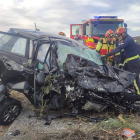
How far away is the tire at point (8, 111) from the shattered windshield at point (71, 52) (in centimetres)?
116

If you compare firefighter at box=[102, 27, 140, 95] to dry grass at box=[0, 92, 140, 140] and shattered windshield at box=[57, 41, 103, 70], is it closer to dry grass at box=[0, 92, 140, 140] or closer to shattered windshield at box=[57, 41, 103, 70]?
shattered windshield at box=[57, 41, 103, 70]

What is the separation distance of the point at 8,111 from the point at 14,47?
1.33m

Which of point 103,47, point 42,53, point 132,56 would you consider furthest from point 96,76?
point 103,47

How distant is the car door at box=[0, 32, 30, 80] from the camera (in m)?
3.14

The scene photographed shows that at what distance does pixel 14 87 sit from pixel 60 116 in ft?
3.39

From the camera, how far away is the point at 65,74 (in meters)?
2.93

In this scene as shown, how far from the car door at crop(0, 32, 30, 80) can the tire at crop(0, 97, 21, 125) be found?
581 millimetres

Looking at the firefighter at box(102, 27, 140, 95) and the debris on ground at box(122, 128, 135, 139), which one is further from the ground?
the firefighter at box(102, 27, 140, 95)

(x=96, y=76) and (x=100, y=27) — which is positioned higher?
(x=100, y=27)

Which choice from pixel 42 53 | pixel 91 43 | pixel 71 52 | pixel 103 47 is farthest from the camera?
pixel 91 43

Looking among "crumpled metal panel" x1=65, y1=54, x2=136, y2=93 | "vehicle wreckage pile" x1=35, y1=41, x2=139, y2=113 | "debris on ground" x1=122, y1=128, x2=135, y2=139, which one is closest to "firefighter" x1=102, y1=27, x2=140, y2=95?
"crumpled metal panel" x1=65, y1=54, x2=136, y2=93

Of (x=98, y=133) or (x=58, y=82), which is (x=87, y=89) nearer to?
(x=58, y=82)

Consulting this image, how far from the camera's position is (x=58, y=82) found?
286cm

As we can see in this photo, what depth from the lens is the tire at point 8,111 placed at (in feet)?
9.30
